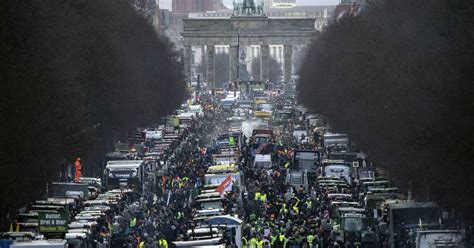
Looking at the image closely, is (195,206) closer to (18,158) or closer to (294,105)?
(18,158)

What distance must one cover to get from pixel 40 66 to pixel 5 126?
258 inches

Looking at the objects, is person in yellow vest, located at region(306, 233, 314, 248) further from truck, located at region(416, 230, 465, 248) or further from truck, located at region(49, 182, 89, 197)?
truck, located at region(49, 182, 89, 197)

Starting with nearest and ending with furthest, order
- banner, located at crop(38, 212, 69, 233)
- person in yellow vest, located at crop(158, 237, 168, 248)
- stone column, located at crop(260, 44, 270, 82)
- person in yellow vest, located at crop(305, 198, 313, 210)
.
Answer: banner, located at crop(38, 212, 69, 233) < person in yellow vest, located at crop(158, 237, 168, 248) < person in yellow vest, located at crop(305, 198, 313, 210) < stone column, located at crop(260, 44, 270, 82)

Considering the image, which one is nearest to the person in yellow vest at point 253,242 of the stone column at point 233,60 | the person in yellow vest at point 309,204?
the person in yellow vest at point 309,204

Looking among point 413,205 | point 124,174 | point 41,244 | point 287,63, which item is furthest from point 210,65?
point 41,244

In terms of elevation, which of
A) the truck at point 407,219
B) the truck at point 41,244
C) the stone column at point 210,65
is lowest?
the stone column at point 210,65

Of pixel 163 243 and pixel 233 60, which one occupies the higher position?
pixel 163 243

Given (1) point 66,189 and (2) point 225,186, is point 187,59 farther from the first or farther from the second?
(1) point 66,189

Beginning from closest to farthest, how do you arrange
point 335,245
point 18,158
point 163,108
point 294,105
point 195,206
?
point 335,245
point 18,158
point 195,206
point 163,108
point 294,105

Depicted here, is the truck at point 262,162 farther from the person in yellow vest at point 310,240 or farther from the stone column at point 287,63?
the stone column at point 287,63

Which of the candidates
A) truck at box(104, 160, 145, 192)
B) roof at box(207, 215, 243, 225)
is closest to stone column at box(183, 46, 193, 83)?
truck at box(104, 160, 145, 192)

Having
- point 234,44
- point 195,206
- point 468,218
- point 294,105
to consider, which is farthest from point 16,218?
point 234,44

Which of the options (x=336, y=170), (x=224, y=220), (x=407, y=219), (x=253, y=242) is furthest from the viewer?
(x=336, y=170)

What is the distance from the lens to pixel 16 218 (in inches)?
1667
